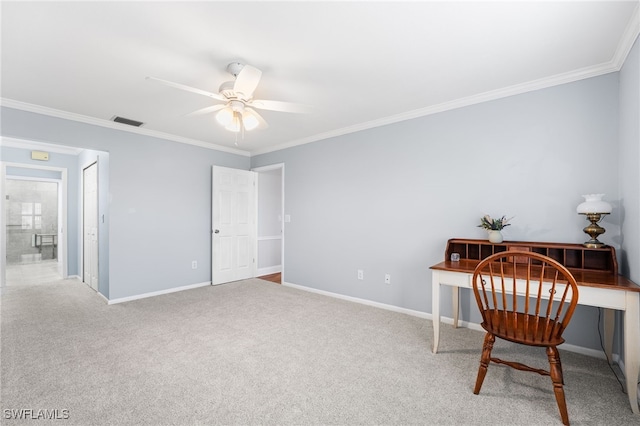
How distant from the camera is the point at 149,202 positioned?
420cm

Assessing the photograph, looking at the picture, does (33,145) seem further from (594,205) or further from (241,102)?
(594,205)

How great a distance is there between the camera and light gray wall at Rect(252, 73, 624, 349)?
247 centimetres

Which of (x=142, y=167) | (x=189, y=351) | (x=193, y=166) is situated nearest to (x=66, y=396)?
(x=189, y=351)

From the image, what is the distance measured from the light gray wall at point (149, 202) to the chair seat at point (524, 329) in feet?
13.6

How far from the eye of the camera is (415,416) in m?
1.67

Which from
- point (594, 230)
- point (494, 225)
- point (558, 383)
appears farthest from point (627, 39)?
point (558, 383)

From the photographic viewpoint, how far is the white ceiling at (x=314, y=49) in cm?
175

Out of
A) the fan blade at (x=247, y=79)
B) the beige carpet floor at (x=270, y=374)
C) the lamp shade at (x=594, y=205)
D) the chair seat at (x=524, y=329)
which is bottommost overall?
the beige carpet floor at (x=270, y=374)

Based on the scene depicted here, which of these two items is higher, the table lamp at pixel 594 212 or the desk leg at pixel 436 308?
the table lamp at pixel 594 212

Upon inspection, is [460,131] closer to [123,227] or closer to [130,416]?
[130,416]

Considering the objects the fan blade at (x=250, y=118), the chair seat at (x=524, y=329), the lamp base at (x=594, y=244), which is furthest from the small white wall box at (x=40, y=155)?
the lamp base at (x=594, y=244)

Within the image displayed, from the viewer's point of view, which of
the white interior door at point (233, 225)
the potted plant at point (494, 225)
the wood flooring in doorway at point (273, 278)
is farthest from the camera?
the wood flooring in doorway at point (273, 278)

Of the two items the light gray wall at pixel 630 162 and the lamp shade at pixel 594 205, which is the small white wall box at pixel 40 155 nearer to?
the lamp shade at pixel 594 205

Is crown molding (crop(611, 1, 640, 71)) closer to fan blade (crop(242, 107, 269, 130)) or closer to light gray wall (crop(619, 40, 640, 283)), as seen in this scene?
light gray wall (crop(619, 40, 640, 283))
